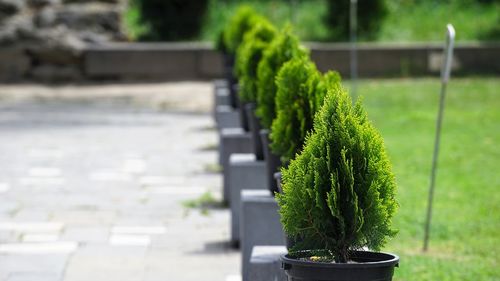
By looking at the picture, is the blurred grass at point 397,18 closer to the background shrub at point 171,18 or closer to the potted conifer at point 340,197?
the background shrub at point 171,18

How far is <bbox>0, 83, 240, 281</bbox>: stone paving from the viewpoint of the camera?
740 cm

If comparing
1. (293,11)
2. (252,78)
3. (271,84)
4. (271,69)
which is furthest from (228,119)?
(293,11)

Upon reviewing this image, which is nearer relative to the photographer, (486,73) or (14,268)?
(14,268)

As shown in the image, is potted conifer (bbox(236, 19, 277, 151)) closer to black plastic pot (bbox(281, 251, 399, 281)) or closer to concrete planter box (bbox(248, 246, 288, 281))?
concrete planter box (bbox(248, 246, 288, 281))

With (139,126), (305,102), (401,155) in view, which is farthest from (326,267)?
(139,126)

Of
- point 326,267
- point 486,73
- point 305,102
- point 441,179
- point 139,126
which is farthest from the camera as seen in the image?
point 486,73

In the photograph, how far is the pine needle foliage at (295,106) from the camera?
6.05 m

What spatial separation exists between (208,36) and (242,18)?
1078cm

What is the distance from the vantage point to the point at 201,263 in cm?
749

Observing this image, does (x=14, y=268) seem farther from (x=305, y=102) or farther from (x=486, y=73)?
(x=486, y=73)

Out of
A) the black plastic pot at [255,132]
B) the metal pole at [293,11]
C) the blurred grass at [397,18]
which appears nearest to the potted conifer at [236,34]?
the black plastic pot at [255,132]

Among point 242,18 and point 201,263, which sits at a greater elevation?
point 242,18

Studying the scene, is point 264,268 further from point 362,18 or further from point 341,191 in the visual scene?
point 362,18

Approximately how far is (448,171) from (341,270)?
8128 mm
